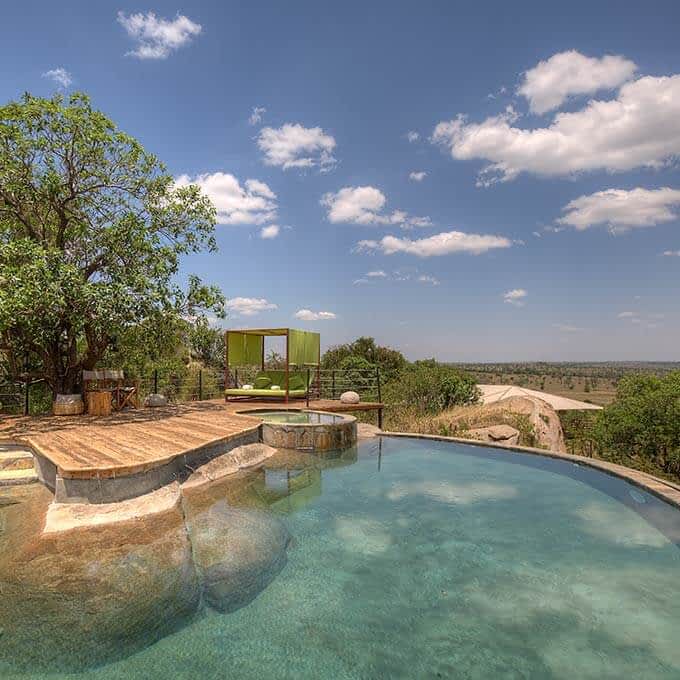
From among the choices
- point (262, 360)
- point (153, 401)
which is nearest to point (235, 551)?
point (153, 401)

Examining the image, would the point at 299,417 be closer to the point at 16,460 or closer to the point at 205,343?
the point at 205,343

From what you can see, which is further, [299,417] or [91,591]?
[299,417]

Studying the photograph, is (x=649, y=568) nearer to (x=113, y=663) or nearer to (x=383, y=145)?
(x=113, y=663)

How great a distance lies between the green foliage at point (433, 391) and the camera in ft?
54.1

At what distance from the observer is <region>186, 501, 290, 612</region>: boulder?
3967mm

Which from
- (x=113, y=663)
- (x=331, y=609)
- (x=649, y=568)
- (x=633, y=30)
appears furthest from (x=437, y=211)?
(x=113, y=663)

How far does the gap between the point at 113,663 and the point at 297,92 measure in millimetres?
12060

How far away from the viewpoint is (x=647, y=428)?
45.9 ft

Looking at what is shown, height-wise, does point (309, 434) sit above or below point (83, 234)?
below

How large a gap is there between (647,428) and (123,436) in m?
14.6

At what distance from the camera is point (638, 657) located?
10.8ft

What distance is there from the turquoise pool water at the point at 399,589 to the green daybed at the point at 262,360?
6021 mm

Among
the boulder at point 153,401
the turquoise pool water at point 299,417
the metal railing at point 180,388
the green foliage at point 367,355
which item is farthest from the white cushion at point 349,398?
the green foliage at point 367,355

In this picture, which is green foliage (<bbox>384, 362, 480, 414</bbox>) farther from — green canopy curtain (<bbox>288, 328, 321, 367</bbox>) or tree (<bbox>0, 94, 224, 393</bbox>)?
tree (<bbox>0, 94, 224, 393</bbox>)
